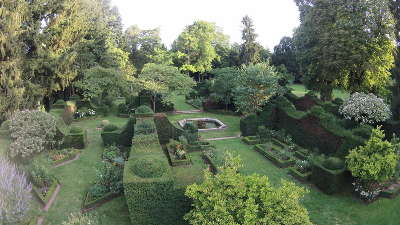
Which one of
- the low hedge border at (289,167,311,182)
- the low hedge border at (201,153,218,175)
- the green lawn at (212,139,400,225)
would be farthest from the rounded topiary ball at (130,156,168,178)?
the low hedge border at (289,167,311,182)

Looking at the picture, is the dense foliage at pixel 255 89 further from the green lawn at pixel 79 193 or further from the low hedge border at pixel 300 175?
the green lawn at pixel 79 193

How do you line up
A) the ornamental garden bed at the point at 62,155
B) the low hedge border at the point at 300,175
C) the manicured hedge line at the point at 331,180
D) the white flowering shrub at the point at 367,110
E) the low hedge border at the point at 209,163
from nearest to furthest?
the manicured hedge line at the point at 331,180, the low hedge border at the point at 300,175, the low hedge border at the point at 209,163, the ornamental garden bed at the point at 62,155, the white flowering shrub at the point at 367,110

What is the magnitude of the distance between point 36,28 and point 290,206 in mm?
26623

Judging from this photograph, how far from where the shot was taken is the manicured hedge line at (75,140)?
19516 millimetres

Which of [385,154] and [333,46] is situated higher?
[333,46]

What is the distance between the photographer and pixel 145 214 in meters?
10.4

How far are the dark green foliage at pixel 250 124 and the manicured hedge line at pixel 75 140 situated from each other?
1241 cm

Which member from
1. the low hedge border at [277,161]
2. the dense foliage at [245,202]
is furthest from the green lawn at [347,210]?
the dense foliage at [245,202]

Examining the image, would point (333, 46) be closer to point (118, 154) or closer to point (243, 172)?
point (243, 172)

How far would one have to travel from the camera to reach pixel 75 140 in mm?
19672

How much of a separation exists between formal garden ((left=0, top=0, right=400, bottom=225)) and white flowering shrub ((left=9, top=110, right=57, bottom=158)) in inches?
3.3

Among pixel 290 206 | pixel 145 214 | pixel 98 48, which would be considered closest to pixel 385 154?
pixel 290 206

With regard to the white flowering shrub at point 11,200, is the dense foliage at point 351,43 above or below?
above

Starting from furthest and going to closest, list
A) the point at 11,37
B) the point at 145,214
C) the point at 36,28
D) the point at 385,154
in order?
the point at 36,28, the point at 11,37, the point at 385,154, the point at 145,214
